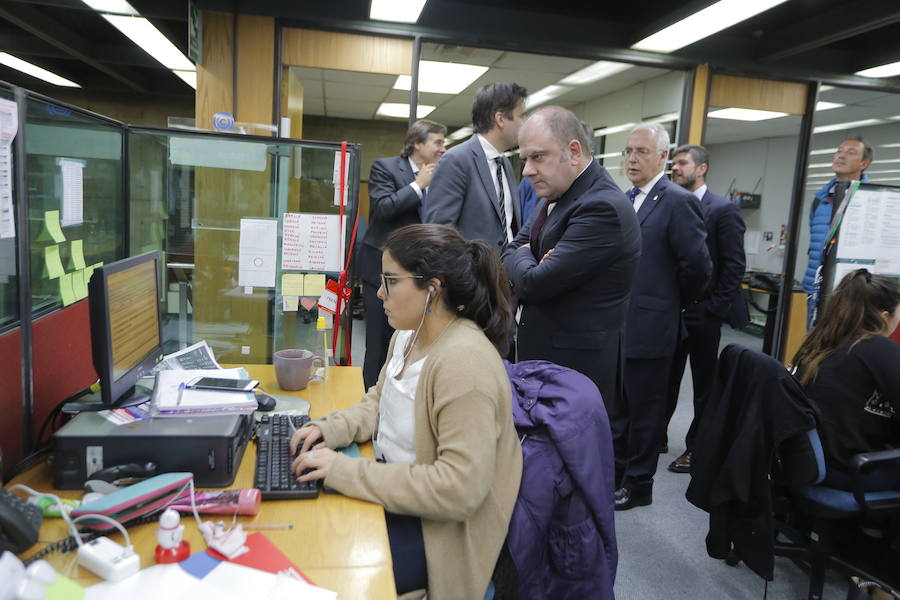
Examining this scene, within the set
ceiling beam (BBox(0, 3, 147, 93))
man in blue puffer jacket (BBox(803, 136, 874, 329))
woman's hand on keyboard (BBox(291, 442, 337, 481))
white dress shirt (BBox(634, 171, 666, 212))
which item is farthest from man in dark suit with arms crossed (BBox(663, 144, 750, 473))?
ceiling beam (BBox(0, 3, 147, 93))

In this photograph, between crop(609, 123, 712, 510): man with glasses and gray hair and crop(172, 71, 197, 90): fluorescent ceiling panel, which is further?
crop(172, 71, 197, 90): fluorescent ceiling panel

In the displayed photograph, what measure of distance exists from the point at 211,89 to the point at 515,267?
2725mm

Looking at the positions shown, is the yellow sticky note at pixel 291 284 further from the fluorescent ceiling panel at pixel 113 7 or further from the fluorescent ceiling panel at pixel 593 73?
the fluorescent ceiling panel at pixel 593 73

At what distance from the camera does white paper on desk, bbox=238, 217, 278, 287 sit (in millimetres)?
2205

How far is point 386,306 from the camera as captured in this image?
4.40 feet

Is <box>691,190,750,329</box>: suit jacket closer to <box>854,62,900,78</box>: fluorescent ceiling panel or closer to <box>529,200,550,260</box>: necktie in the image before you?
<box>529,200,550,260</box>: necktie

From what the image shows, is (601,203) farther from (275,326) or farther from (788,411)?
(275,326)

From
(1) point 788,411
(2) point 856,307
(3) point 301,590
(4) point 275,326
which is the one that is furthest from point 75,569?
(2) point 856,307

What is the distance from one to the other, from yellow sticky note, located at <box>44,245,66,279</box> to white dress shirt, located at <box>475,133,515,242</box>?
1.57 meters

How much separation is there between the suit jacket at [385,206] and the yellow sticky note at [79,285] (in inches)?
57.5

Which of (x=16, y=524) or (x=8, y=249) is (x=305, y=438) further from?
(x=8, y=249)

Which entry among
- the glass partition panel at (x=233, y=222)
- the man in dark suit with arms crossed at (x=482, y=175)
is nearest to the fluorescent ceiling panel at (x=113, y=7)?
the glass partition panel at (x=233, y=222)

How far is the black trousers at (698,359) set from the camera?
3.14 meters

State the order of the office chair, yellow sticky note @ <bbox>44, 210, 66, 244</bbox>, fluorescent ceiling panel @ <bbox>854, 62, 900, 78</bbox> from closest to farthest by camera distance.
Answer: yellow sticky note @ <bbox>44, 210, 66, 244</bbox> < the office chair < fluorescent ceiling panel @ <bbox>854, 62, 900, 78</bbox>
